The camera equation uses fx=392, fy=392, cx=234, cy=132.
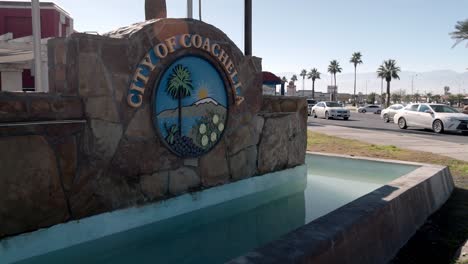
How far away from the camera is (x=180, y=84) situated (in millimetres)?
5363

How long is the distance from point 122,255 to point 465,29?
1307 inches

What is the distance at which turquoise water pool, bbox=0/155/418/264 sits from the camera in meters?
4.13

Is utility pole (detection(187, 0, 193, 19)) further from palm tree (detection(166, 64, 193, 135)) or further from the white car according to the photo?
the white car

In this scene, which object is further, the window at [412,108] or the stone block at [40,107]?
the window at [412,108]

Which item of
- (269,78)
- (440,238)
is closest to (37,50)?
(440,238)

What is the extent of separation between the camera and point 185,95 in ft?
17.9

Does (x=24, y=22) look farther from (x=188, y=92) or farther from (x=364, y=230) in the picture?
(x=364, y=230)

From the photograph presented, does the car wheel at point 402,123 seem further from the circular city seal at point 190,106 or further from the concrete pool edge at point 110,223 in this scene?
the circular city seal at point 190,106

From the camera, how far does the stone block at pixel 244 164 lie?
20.9 ft

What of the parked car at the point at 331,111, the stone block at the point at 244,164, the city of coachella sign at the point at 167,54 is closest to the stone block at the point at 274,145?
the stone block at the point at 244,164

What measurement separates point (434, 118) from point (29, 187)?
67.6 ft

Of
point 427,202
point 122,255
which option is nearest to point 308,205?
point 427,202

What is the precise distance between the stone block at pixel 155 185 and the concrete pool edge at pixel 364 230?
2.03 meters

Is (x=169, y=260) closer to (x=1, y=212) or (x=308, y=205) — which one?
(x=1, y=212)
